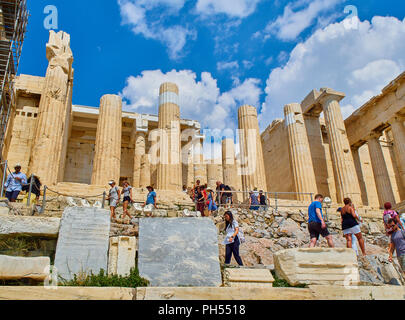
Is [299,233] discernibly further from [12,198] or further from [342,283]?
[12,198]

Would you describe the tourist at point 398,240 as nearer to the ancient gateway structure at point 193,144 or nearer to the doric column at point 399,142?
the ancient gateway structure at point 193,144

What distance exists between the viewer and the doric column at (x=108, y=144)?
19047 millimetres

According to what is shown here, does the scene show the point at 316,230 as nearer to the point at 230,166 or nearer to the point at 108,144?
the point at 108,144

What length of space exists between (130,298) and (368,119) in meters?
23.6

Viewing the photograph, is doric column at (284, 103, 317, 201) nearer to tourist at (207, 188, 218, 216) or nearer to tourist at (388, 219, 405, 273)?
tourist at (207, 188, 218, 216)

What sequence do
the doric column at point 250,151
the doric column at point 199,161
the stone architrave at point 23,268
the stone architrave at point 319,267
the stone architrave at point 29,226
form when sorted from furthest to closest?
the doric column at point 199,161, the doric column at point 250,151, the stone architrave at point 29,226, the stone architrave at point 319,267, the stone architrave at point 23,268

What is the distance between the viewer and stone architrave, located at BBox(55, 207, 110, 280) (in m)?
6.38

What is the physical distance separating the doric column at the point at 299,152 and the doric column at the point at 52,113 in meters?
13.1

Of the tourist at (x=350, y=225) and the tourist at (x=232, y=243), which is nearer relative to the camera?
the tourist at (x=232, y=243)

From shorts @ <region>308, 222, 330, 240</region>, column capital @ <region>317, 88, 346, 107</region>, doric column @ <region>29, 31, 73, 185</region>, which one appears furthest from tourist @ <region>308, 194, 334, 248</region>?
column capital @ <region>317, 88, 346, 107</region>

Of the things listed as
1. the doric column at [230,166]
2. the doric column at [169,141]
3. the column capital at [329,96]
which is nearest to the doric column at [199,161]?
the doric column at [230,166]

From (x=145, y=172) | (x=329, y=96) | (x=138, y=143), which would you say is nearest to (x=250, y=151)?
(x=329, y=96)

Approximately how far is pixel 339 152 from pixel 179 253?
17.9 metres
